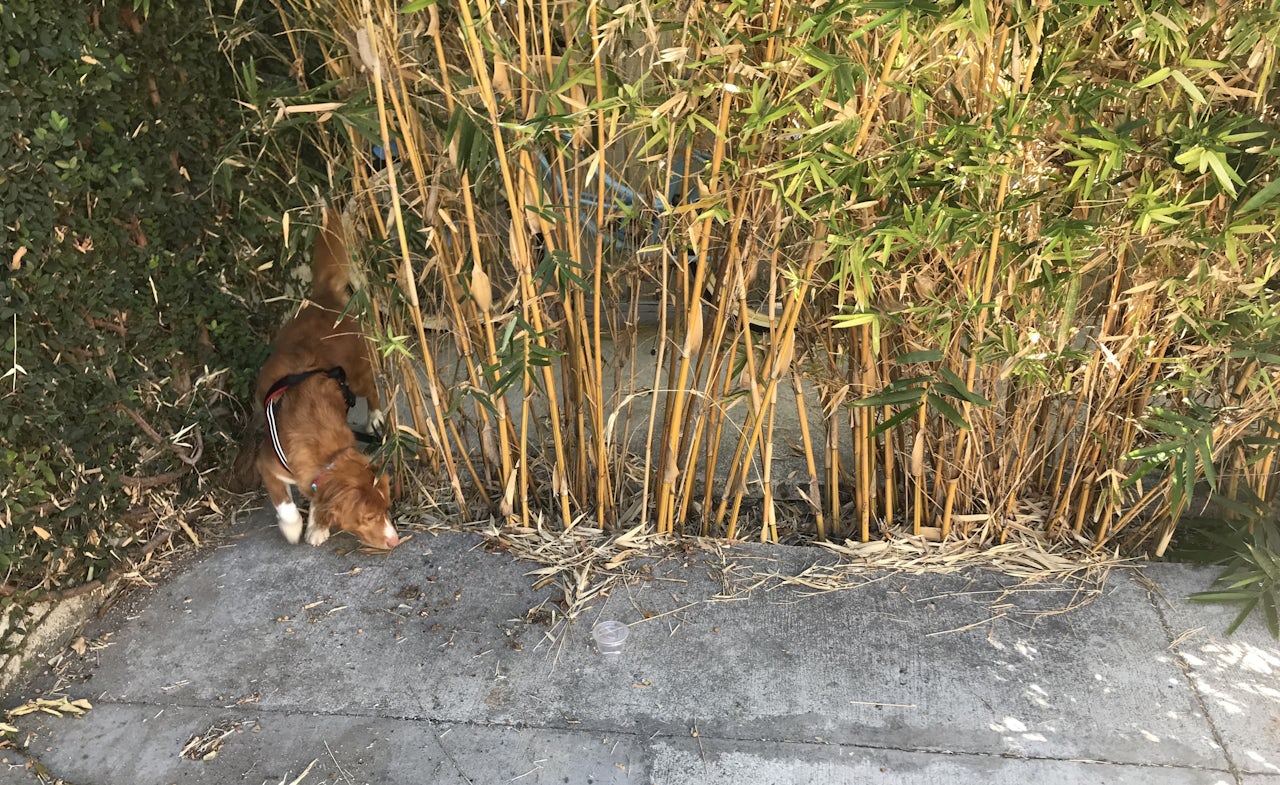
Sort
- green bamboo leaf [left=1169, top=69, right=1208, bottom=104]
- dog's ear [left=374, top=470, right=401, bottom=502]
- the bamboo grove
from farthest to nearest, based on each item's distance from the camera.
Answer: dog's ear [left=374, top=470, right=401, bottom=502], the bamboo grove, green bamboo leaf [left=1169, top=69, right=1208, bottom=104]

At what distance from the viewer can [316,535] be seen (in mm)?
2688

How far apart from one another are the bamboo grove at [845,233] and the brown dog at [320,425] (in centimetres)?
19

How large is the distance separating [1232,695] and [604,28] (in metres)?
2.14

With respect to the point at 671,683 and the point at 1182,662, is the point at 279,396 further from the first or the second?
the point at 1182,662

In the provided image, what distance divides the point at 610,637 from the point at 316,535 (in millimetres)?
1053

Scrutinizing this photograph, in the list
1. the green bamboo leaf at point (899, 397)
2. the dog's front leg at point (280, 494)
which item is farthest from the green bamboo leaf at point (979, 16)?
the dog's front leg at point (280, 494)

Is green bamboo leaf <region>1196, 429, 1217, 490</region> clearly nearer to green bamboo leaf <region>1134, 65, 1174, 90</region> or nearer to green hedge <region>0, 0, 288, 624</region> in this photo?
green bamboo leaf <region>1134, 65, 1174, 90</region>

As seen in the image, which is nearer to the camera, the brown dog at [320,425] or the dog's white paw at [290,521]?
the brown dog at [320,425]

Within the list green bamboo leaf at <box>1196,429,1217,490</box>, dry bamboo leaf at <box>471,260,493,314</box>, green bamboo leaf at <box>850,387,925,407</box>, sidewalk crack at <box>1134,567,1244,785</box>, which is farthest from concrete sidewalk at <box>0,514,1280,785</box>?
dry bamboo leaf at <box>471,260,493,314</box>

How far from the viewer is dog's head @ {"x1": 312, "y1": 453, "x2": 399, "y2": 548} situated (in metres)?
2.54

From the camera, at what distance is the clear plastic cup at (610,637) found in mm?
2240

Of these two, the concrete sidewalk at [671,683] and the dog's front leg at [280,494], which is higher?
the dog's front leg at [280,494]

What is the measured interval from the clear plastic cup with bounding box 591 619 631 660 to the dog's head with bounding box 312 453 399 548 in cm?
74

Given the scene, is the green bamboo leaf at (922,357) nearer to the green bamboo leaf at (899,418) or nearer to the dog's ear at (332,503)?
the green bamboo leaf at (899,418)
